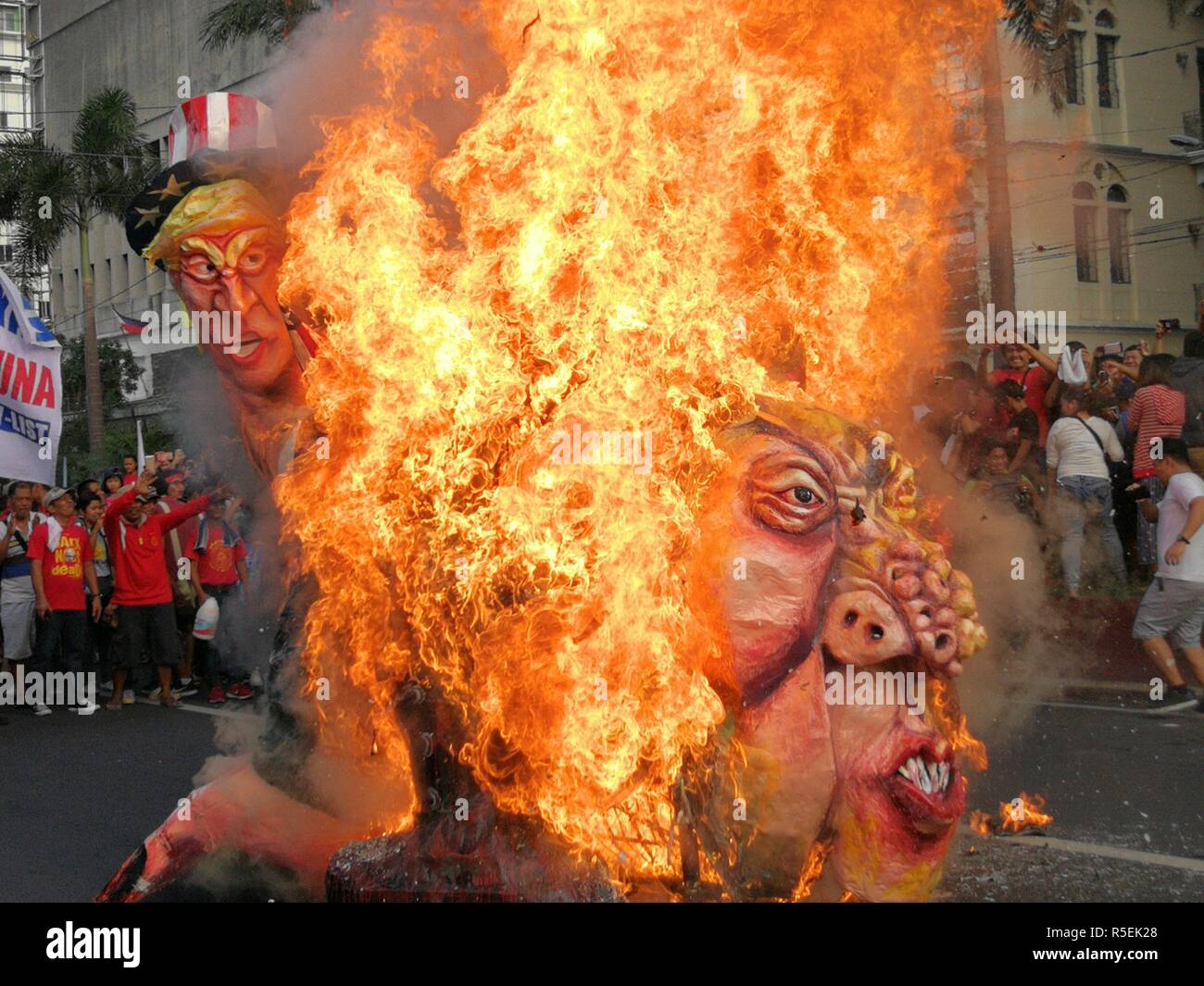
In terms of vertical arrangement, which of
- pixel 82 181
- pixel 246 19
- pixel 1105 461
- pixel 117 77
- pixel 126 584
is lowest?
pixel 126 584

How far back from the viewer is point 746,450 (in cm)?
375

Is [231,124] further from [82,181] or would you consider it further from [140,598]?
[82,181]

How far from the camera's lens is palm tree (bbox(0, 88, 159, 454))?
2630 centimetres

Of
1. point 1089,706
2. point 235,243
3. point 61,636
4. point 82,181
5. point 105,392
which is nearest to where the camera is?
point 235,243

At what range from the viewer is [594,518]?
12.0 feet

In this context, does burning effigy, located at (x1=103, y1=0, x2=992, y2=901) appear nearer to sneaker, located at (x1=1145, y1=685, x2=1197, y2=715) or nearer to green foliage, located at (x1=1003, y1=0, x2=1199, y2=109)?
sneaker, located at (x1=1145, y1=685, x2=1197, y2=715)

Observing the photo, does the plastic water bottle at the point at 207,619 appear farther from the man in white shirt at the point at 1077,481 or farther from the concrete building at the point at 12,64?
the concrete building at the point at 12,64

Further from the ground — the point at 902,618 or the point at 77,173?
the point at 77,173

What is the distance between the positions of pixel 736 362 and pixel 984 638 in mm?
1072

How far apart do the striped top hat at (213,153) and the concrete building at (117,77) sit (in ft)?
84.0

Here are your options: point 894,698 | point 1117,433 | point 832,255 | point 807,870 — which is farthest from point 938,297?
point 1117,433

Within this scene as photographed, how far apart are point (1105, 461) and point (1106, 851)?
477 cm

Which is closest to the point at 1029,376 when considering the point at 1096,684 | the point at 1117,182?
the point at 1096,684

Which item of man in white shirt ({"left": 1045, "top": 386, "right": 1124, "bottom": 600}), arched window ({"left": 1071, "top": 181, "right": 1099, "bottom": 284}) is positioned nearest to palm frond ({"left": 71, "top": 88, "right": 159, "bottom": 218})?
arched window ({"left": 1071, "top": 181, "right": 1099, "bottom": 284})
